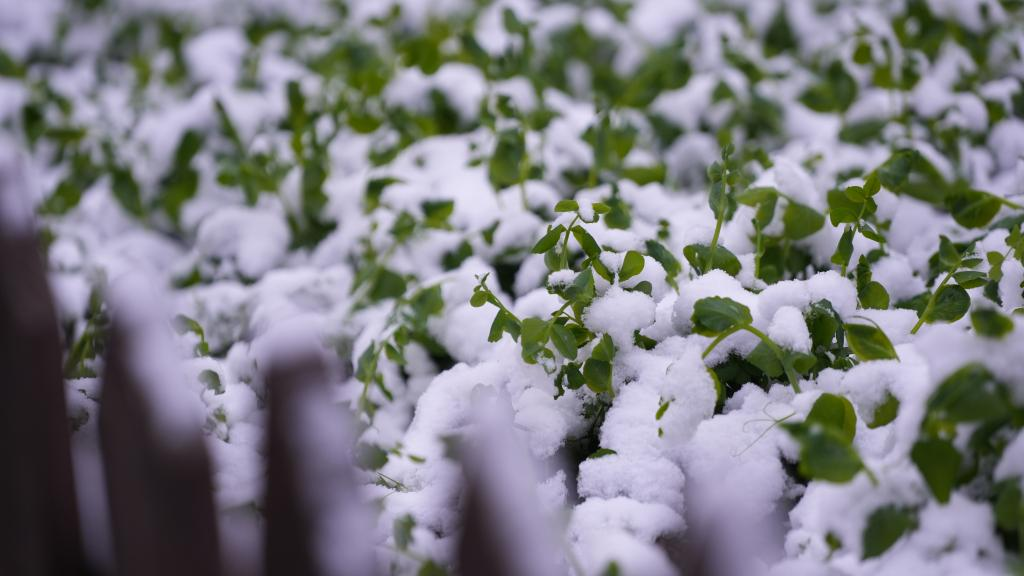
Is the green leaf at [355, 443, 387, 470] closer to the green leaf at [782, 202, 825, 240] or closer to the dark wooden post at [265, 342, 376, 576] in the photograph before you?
the dark wooden post at [265, 342, 376, 576]

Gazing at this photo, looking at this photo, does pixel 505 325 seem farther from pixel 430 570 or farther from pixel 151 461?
pixel 151 461

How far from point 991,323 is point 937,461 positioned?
0.12 m

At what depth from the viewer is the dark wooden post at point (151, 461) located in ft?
2.27

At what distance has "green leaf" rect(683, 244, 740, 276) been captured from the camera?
1.15 meters

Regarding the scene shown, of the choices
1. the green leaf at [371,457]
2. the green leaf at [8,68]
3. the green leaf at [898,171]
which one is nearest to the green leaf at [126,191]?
the green leaf at [8,68]

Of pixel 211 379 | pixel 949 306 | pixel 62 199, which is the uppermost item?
pixel 949 306

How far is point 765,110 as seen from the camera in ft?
6.64

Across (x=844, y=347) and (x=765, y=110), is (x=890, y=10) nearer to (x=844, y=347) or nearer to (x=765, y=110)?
(x=765, y=110)

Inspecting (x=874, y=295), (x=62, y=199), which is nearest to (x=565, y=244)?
(x=874, y=295)

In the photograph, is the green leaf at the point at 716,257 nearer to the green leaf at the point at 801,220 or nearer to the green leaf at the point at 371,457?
the green leaf at the point at 801,220

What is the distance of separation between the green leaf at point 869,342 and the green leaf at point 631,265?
0.82 feet

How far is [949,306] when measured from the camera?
107 cm

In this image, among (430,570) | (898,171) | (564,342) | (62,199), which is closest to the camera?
(430,570)

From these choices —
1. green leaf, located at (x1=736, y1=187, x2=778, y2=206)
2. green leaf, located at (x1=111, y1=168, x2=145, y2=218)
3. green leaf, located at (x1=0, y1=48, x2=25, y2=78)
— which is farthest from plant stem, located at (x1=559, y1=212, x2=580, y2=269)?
green leaf, located at (x1=0, y1=48, x2=25, y2=78)
